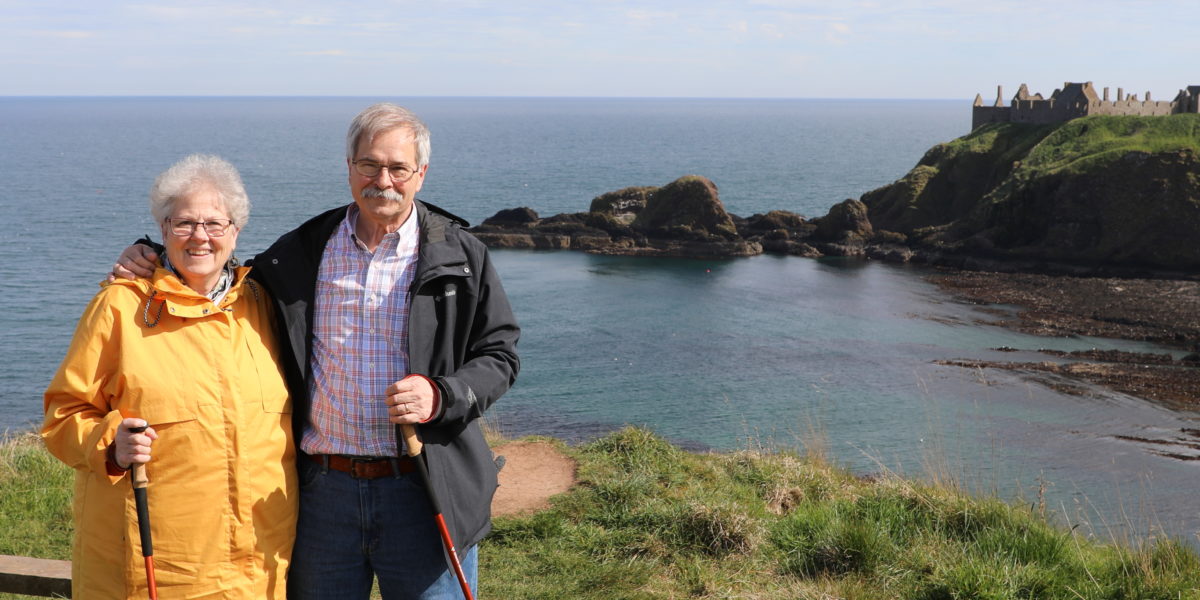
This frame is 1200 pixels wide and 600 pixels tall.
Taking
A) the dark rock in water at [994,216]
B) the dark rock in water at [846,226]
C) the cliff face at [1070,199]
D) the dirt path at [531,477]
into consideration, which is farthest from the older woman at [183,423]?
the dark rock in water at [846,226]

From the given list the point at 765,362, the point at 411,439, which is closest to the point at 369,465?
the point at 411,439

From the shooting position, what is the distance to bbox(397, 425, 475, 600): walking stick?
10.5 feet

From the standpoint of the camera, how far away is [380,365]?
330 cm

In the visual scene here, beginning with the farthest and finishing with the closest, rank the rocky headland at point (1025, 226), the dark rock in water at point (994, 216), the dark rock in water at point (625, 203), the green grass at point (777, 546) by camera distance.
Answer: the dark rock in water at point (625, 203) < the dark rock in water at point (994, 216) < the rocky headland at point (1025, 226) < the green grass at point (777, 546)

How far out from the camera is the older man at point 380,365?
328cm

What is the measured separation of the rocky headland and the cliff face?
0.07 metres

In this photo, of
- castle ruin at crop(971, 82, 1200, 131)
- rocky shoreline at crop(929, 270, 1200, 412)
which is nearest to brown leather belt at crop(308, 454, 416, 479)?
rocky shoreline at crop(929, 270, 1200, 412)

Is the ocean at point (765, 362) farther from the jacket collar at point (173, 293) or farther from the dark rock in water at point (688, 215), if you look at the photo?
the dark rock in water at point (688, 215)

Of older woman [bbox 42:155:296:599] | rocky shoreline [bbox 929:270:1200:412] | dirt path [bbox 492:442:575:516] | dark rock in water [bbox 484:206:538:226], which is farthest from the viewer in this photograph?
dark rock in water [bbox 484:206:538:226]

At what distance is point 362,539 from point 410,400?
0.57 metres

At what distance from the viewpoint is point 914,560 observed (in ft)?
19.1

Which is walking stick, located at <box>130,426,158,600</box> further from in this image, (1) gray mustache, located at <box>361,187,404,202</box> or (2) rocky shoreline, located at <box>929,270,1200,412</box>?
(2) rocky shoreline, located at <box>929,270,1200,412</box>

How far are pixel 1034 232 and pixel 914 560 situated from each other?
148ft

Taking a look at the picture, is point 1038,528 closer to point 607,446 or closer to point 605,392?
point 607,446
